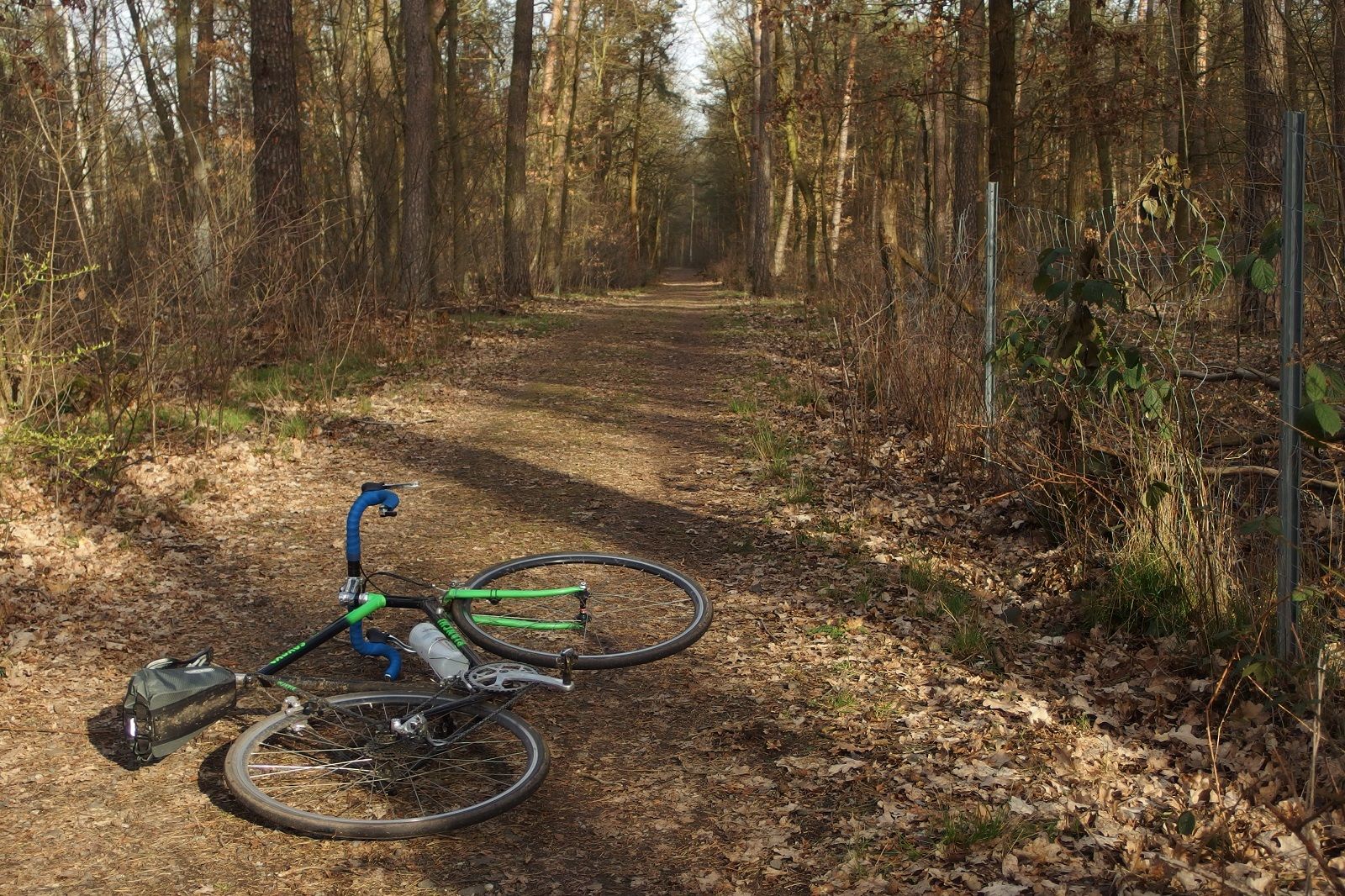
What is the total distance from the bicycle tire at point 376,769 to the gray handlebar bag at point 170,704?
181 mm

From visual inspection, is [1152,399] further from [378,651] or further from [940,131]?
[940,131]

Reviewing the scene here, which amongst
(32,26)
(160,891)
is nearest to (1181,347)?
(160,891)

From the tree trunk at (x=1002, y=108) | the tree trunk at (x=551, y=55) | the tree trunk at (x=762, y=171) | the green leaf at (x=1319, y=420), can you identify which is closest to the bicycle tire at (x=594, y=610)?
the green leaf at (x=1319, y=420)

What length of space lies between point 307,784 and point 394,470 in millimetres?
5113

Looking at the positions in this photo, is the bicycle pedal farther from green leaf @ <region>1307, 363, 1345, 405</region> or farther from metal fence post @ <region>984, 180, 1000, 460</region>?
metal fence post @ <region>984, 180, 1000, 460</region>

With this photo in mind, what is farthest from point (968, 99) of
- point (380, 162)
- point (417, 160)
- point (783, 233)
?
point (783, 233)

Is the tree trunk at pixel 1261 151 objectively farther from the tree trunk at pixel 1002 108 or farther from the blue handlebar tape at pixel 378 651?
the tree trunk at pixel 1002 108

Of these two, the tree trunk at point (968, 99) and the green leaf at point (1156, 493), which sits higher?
the tree trunk at point (968, 99)

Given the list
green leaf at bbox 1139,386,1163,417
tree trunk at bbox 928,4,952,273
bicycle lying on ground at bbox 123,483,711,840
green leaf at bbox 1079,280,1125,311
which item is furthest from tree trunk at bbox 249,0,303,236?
green leaf at bbox 1139,386,1163,417

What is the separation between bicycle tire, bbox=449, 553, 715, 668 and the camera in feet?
16.4

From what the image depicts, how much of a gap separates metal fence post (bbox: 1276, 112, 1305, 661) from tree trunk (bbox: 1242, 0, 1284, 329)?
1226 millimetres

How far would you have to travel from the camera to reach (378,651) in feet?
15.2

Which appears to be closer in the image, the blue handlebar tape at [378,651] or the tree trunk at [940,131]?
the blue handlebar tape at [378,651]

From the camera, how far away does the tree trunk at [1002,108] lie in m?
12.1
